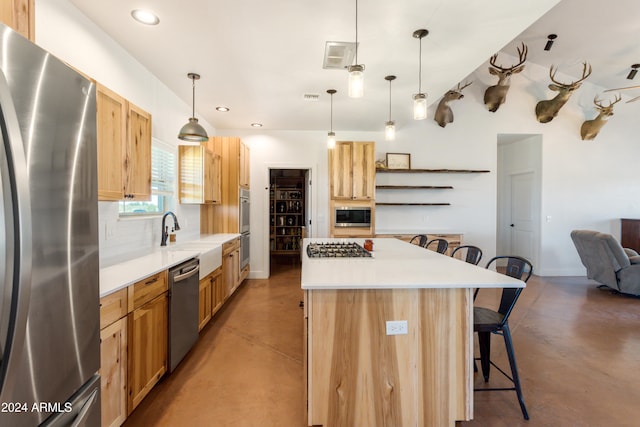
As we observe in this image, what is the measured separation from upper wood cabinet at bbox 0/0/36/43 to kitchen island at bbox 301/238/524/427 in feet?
5.36

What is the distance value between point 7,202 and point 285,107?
3.76 meters

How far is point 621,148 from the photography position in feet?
18.4

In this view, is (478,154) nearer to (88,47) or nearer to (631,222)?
(631,222)

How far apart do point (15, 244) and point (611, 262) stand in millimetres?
6372

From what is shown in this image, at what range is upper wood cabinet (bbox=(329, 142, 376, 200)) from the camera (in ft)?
16.3

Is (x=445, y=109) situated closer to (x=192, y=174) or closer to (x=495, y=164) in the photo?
(x=495, y=164)

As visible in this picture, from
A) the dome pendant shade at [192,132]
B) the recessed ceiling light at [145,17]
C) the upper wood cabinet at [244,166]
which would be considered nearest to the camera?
the recessed ceiling light at [145,17]

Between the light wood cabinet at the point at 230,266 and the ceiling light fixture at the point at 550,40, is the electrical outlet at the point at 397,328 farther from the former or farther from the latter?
the ceiling light fixture at the point at 550,40

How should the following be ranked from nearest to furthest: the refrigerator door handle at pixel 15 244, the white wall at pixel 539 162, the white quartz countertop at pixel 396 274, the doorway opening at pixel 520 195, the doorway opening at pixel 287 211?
the refrigerator door handle at pixel 15 244 → the white quartz countertop at pixel 396 274 → the white wall at pixel 539 162 → the doorway opening at pixel 520 195 → the doorway opening at pixel 287 211

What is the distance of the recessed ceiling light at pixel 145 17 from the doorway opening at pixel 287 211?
514 cm

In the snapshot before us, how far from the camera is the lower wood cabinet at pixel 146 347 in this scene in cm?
173

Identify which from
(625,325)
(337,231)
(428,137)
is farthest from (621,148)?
(337,231)

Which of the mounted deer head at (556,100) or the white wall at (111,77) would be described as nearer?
the white wall at (111,77)

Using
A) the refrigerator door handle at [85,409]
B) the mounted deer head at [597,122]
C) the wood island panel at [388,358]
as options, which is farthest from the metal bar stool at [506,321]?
the mounted deer head at [597,122]
